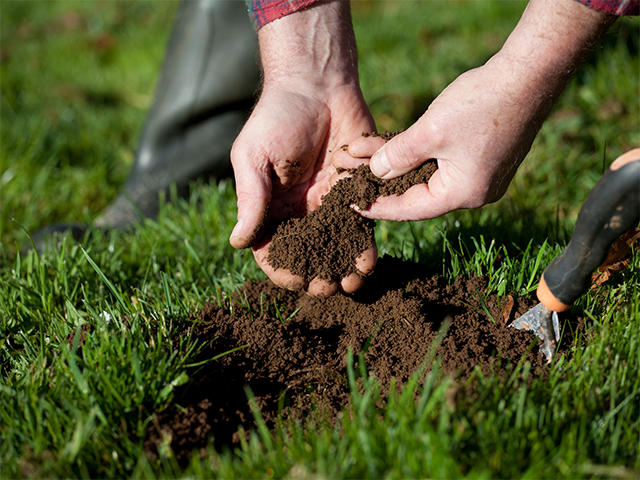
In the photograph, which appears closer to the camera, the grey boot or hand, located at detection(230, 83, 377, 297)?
hand, located at detection(230, 83, 377, 297)

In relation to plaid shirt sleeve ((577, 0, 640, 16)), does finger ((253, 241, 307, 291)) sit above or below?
below

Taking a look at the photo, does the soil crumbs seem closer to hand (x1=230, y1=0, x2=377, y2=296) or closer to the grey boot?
hand (x1=230, y1=0, x2=377, y2=296)

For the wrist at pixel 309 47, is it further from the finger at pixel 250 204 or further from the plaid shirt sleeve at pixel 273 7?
the finger at pixel 250 204

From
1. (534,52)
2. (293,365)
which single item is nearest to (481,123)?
(534,52)

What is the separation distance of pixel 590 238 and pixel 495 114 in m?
0.55

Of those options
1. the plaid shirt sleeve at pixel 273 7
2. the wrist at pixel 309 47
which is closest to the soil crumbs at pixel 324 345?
the wrist at pixel 309 47

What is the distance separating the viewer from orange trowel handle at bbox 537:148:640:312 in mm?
1286

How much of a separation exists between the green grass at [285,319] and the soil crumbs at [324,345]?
0.06 m

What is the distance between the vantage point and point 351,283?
6.11ft

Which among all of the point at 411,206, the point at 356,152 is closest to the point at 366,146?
the point at 356,152

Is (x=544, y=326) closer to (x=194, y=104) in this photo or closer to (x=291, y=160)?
(x=291, y=160)

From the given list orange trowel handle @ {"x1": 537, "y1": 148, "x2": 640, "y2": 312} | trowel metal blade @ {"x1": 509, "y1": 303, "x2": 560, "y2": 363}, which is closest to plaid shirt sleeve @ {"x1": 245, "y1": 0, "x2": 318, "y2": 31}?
orange trowel handle @ {"x1": 537, "y1": 148, "x2": 640, "y2": 312}

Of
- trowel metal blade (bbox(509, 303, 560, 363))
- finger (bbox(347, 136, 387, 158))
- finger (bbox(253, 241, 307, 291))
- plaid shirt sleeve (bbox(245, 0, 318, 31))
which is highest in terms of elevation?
plaid shirt sleeve (bbox(245, 0, 318, 31))

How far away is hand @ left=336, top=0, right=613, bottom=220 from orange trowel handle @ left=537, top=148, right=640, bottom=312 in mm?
423
